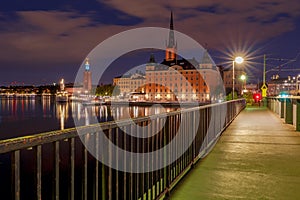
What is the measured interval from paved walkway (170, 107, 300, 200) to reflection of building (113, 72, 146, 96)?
411 feet

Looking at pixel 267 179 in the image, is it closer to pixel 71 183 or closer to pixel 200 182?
pixel 200 182

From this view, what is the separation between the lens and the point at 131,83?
14862 centimetres

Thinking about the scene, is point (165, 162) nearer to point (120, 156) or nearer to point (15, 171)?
point (120, 156)

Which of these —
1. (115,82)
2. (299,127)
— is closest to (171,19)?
(115,82)

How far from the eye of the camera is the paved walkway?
13.4 ft

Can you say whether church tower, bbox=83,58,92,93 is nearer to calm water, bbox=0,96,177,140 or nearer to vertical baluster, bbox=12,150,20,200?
calm water, bbox=0,96,177,140

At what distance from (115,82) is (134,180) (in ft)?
539

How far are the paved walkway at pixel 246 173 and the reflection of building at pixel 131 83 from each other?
125m

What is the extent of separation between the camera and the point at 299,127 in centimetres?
1040

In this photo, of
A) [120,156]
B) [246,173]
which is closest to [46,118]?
[246,173]

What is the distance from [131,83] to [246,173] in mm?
144215

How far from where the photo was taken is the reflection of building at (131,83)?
456 feet

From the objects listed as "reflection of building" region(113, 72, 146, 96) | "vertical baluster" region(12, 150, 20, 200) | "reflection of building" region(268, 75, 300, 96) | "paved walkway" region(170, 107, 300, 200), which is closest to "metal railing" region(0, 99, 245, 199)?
"vertical baluster" region(12, 150, 20, 200)

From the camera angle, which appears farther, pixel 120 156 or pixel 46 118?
pixel 46 118
